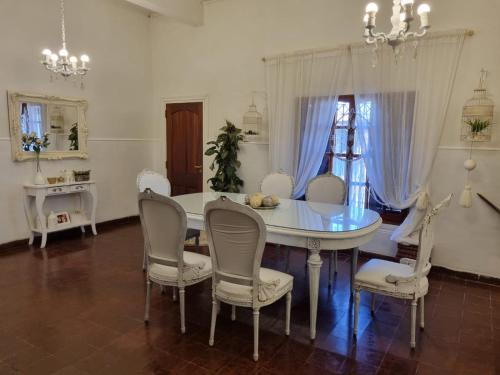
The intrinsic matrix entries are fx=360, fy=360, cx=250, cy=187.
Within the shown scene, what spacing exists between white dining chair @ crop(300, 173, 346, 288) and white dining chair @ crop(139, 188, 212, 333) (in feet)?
5.08

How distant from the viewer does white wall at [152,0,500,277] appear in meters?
3.72

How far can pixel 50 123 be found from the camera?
499 cm

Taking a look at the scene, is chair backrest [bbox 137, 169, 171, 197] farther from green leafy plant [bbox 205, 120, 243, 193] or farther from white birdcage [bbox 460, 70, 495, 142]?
white birdcage [bbox 460, 70, 495, 142]

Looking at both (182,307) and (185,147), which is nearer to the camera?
(182,307)

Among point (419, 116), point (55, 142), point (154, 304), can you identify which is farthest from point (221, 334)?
point (55, 142)

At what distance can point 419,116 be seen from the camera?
3.96 metres

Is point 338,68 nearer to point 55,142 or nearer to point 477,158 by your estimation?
point 477,158

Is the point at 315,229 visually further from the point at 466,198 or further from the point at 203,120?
the point at 203,120

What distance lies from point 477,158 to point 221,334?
3.15 metres

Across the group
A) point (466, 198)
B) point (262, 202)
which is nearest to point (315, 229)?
point (262, 202)

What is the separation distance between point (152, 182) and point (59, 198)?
6.61ft

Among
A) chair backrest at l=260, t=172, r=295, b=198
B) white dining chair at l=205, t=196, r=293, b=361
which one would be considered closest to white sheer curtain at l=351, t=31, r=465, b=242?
chair backrest at l=260, t=172, r=295, b=198

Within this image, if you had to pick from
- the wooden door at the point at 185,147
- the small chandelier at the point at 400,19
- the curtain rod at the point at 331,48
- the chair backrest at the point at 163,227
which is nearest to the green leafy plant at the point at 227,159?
the wooden door at the point at 185,147

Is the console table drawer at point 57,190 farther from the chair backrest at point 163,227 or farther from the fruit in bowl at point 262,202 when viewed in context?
the fruit in bowl at point 262,202
